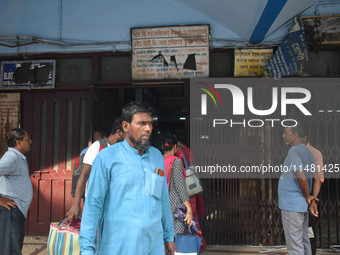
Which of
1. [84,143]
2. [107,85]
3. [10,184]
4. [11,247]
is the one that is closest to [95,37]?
[107,85]

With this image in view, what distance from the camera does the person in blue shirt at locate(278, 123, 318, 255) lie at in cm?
335

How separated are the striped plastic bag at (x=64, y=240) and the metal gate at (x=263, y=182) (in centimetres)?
235

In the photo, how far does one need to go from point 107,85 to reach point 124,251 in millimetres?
3579

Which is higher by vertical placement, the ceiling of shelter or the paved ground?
the ceiling of shelter

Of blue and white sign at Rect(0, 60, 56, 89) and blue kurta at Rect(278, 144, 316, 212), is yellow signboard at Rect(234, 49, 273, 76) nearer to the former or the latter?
blue kurta at Rect(278, 144, 316, 212)

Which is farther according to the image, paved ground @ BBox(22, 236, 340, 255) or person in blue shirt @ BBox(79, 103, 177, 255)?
paved ground @ BBox(22, 236, 340, 255)

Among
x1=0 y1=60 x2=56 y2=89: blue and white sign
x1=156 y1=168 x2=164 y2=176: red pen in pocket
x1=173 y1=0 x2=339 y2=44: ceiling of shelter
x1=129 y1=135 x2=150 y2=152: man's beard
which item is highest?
x1=173 y1=0 x2=339 y2=44: ceiling of shelter

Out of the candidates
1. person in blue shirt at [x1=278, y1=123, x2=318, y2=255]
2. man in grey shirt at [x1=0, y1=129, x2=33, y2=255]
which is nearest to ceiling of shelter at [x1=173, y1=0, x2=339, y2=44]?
person in blue shirt at [x1=278, y1=123, x2=318, y2=255]

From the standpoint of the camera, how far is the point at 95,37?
520 cm

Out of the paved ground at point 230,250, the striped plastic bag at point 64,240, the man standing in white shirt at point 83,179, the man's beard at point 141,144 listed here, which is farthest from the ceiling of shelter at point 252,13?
the striped plastic bag at point 64,240

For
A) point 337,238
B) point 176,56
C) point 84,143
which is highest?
point 176,56

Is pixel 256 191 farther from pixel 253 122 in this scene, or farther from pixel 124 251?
pixel 124 251

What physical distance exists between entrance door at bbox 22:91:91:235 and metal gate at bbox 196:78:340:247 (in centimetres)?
229

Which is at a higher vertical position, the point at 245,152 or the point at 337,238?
the point at 245,152
